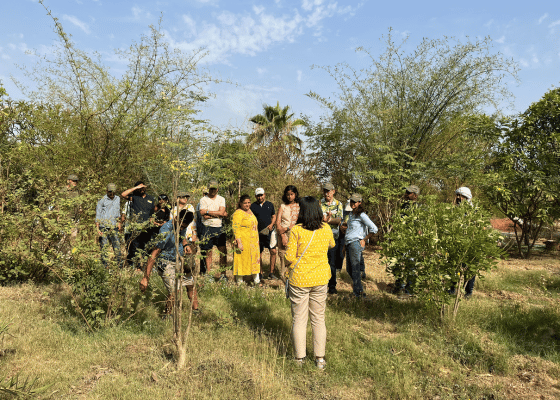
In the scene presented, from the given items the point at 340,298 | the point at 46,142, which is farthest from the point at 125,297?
the point at 46,142

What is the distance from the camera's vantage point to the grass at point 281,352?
3.16 metres

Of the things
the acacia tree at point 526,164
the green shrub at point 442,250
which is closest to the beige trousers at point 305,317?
the green shrub at point 442,250

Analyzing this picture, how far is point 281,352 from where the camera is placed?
3896mm

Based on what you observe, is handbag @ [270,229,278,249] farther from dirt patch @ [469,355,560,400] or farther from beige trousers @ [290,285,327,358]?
dirt patch @ [469,355,560,400]

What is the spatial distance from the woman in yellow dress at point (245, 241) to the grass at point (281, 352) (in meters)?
0.82

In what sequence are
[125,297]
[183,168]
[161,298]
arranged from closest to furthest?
[183,168]
[125,297]
[161,298]

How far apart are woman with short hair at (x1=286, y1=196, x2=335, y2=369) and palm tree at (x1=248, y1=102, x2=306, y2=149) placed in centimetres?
1274

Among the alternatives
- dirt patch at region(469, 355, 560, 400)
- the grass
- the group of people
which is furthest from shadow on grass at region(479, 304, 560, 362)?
the group of people

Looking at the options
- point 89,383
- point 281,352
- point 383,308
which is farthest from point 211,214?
point 89,383

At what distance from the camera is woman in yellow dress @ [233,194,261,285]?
6.11m

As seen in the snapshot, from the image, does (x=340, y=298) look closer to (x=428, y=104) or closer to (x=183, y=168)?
(x=183, y=168)

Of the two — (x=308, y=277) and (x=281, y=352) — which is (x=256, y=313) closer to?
(x=281, y=352)

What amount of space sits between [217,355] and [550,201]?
11170mm

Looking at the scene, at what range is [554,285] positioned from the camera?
686 centimetres
